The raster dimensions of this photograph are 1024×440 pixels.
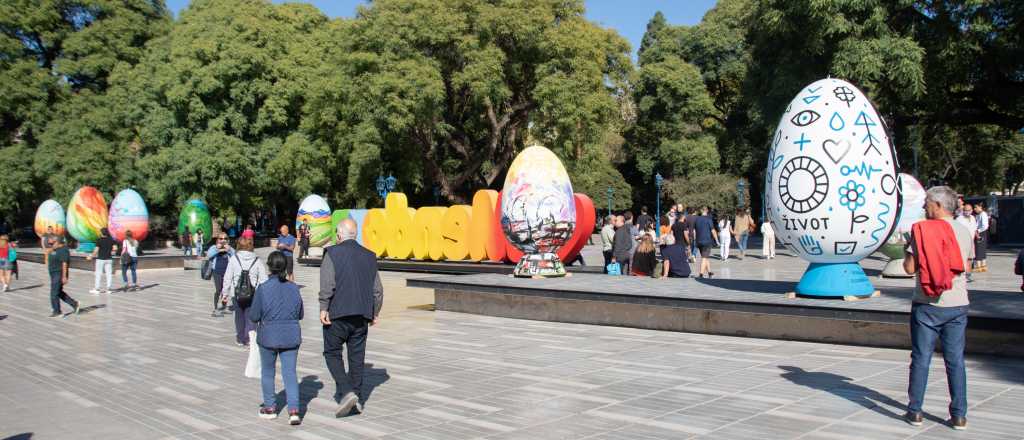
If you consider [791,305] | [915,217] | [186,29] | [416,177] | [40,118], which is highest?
[186,29]

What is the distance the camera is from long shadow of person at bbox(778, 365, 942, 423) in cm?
719

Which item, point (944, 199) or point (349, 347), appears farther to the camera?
point (349, 347)

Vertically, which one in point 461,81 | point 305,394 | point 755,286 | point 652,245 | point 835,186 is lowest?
point 305,394

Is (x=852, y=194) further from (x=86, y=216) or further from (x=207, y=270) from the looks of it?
(x=86, y=216)

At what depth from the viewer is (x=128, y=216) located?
34.1 m

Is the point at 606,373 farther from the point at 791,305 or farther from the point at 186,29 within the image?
the point at 186,29

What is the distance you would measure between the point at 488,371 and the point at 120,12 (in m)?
44.5

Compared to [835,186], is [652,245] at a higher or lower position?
lower

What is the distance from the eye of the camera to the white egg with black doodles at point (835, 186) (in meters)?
10.9

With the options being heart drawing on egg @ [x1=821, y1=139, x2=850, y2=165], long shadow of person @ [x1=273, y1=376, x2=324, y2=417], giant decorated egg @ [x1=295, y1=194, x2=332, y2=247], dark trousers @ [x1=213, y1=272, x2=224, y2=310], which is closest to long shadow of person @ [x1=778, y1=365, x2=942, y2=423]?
heart drawing on egg @ [x1=821, y1=139, x2=850, y2=165]

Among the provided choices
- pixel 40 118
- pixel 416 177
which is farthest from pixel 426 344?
pixel 40 118

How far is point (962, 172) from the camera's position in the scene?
172 feet

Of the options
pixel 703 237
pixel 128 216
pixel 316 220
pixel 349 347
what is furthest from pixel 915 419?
pixel 128 216

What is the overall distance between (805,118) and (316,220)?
981 inches
